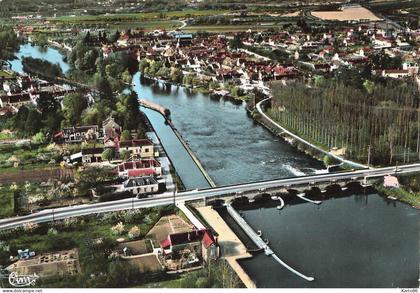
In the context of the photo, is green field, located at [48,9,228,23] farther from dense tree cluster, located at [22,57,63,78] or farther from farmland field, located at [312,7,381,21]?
farmland field, located at [312,7,381,21]

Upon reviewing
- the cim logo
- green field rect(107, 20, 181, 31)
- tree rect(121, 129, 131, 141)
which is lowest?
the cim logo

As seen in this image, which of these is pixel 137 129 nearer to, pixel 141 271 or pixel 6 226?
pixel 6 226

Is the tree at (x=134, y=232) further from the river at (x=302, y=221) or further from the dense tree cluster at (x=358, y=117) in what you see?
the dense tree cluster at (x=358, y=117)

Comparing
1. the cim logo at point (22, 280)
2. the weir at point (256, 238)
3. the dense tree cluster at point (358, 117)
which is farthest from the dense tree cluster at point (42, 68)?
the cim logo at point (22, 280)

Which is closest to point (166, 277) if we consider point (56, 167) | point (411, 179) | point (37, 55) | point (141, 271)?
point (141, 271)

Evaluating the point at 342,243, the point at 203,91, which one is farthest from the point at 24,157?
the point at 203,91

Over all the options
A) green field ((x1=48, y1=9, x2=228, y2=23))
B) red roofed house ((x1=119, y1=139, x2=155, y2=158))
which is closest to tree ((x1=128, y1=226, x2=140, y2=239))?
red roofed house ((x1=119, y1=139, x2=155, y2=158))
